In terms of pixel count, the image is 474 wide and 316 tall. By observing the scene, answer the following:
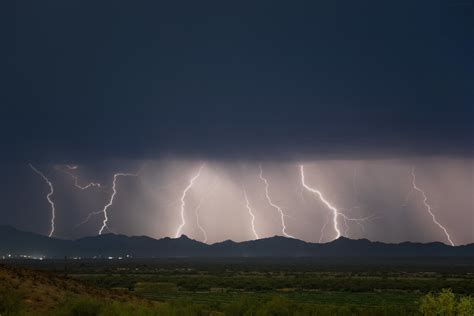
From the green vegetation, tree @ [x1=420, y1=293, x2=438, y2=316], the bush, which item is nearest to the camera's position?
the green vegetation

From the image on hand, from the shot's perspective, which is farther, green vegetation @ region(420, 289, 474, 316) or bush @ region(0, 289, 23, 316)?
bush @ region(0, 289, 23, 316)

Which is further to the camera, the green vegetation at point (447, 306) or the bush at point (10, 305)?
the bush at point (10, 305)

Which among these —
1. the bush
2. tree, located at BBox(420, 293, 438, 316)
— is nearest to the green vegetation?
tree, located at BBox(420, 293, 438, 316)

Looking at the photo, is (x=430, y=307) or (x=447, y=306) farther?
(x=430, y=307)

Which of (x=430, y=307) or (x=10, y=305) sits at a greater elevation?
(x=10, y=305)

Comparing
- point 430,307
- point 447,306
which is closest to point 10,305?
point 430,307

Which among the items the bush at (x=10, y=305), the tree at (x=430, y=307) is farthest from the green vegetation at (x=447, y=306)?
the bush at (x=10, y=305)

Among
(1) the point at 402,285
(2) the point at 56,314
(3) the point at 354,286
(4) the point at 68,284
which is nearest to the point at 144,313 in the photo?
(2) the point at 56,314

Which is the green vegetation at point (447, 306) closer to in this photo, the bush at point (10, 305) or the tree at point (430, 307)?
the tree at point (430, 307)

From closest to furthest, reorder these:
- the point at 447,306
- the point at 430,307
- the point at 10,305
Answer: the point at 447,306
the point at 430,307
the point at 10,305

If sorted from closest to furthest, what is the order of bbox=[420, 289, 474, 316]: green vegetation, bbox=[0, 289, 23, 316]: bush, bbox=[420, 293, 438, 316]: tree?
bbox=[420, 289, 474, 316]: green vegetation, bbox=[420, 293, 438, 316]: tree, bbox=[0, 289, 23, 316]: bush

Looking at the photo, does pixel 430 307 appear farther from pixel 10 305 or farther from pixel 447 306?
pixel 10 305

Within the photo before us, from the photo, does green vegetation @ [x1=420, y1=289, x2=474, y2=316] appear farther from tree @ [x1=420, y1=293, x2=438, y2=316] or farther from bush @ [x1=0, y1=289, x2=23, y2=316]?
bush @ [x1=0, y1=289, x2=23, y2=316]

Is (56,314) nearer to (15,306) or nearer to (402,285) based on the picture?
(15,306)
